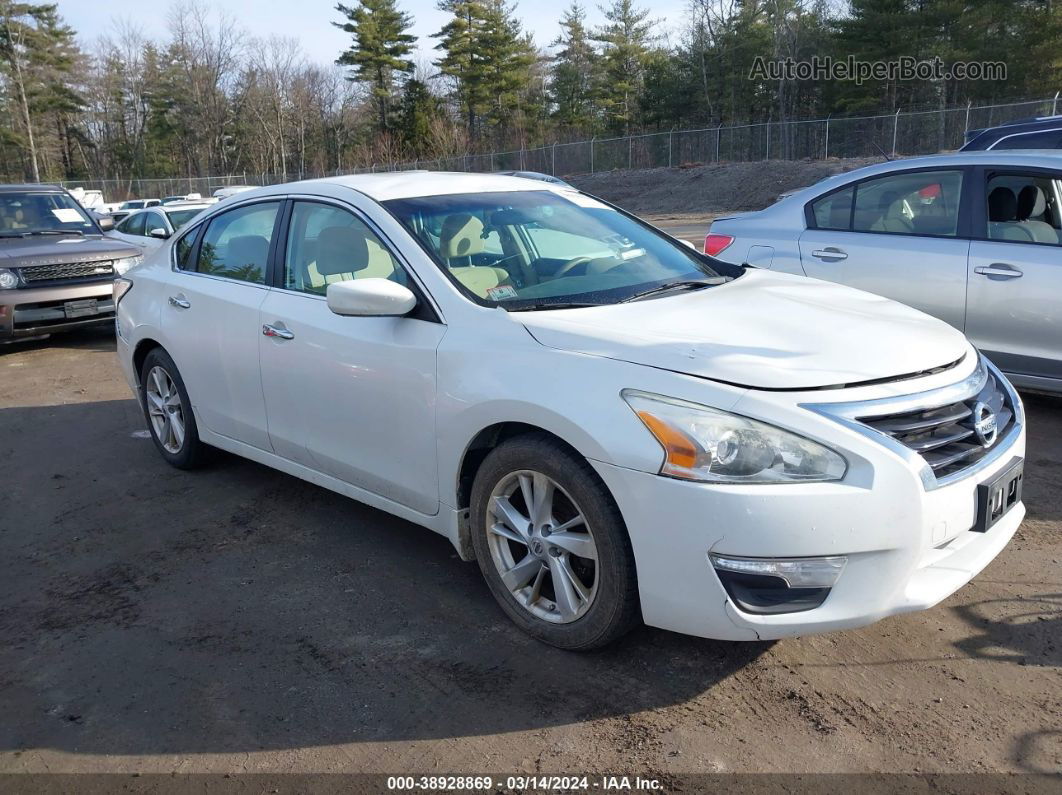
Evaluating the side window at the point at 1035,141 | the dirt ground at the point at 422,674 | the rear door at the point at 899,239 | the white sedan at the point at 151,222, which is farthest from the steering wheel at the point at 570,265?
the white sedan at the point at 151,222

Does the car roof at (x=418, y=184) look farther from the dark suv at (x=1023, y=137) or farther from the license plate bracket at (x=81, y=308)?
the dark suv at (x=1023, y=137)

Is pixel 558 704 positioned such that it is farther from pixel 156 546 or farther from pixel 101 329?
pixel 101 329

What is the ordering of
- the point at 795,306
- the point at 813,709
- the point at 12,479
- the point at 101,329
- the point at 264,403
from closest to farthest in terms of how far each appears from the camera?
the point at 813,709 < the point at 795,306 < the point at 264,403 < the point at 12,479 < the point at 101,329

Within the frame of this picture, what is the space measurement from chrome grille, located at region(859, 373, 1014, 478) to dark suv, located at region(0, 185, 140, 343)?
9144 mm

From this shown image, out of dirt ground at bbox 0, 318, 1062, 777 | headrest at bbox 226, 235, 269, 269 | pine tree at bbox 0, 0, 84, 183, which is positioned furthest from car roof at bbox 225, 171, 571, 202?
pine tree at bbox 0, 0, 84, 183

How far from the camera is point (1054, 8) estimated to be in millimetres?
38281

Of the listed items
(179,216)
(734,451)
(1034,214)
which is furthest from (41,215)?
(734,451)

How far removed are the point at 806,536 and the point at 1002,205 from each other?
411 cm

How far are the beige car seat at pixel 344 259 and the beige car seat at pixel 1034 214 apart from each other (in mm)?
4112

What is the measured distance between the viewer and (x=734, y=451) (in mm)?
2711

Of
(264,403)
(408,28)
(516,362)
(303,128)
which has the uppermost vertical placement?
(408,28)

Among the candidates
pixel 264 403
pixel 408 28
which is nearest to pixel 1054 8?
pixel 408 28

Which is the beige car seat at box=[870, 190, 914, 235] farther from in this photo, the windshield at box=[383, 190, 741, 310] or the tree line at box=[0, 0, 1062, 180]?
the tree line at box=[0, 0, 1062, 180]

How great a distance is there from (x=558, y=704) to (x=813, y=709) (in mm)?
815
